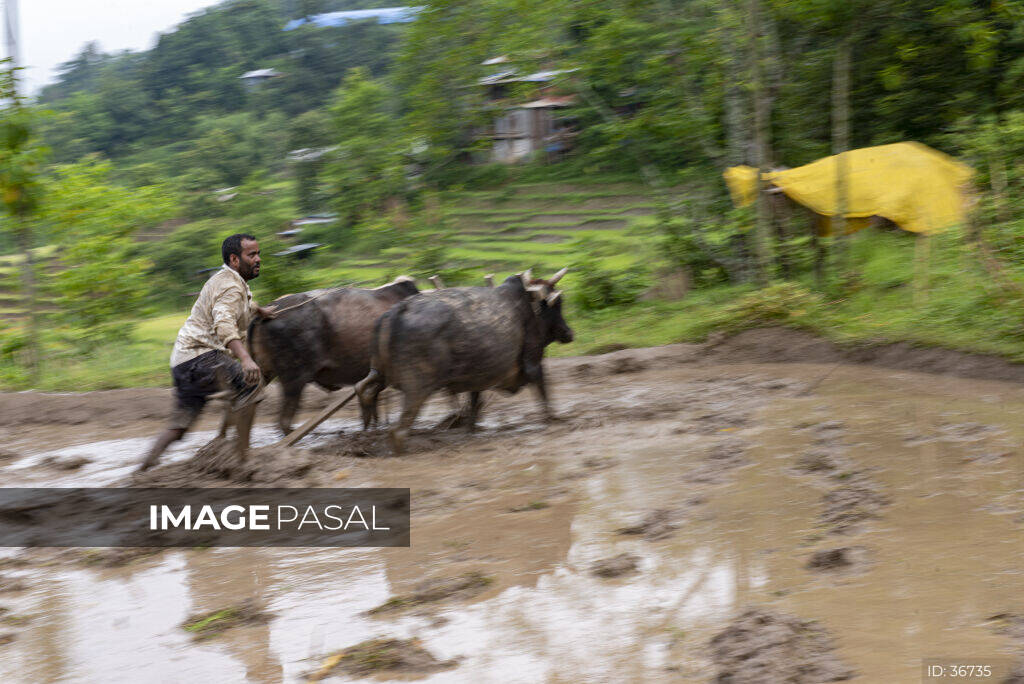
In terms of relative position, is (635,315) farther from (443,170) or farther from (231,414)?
(443,170)

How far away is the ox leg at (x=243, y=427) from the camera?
21.7ft

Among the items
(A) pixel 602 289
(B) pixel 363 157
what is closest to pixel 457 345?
(A) pixel 602 289

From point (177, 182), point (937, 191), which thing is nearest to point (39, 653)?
point (937, 191)

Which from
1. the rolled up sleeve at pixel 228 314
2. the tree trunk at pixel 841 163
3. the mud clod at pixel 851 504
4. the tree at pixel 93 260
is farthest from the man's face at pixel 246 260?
the tree at pixel 93 260

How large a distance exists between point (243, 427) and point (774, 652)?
4.07 meters

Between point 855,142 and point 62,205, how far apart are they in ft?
37.3

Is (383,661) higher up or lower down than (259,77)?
lower down

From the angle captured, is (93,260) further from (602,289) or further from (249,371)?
(249,371)

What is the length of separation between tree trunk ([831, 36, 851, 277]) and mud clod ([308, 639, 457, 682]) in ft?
27.8

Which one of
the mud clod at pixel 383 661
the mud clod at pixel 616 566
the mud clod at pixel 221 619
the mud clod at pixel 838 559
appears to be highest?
the mud clod at pixel 383 661

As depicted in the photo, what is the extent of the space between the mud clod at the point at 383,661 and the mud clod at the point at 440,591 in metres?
0.40

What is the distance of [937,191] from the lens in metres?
11.6

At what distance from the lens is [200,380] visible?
6.83m

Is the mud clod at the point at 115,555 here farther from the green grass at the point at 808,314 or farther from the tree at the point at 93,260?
the tree at the point at 93,260
